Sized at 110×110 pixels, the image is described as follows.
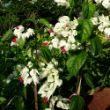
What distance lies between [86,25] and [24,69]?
2.06 ft

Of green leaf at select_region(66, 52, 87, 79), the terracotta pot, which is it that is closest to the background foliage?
green leaf at select_region(66, 52, 87, 79)

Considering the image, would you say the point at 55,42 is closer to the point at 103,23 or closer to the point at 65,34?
the point at 65,34


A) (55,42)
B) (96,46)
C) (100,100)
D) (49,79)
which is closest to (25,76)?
(49,79)

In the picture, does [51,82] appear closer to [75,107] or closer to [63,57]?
[75,107]

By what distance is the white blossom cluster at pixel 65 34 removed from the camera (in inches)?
146

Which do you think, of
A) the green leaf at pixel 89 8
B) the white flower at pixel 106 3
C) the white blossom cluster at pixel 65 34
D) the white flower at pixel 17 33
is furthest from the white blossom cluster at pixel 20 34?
the white flower at pixel 106 3

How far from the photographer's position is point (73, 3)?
3.73m

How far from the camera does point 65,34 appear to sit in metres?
3.69

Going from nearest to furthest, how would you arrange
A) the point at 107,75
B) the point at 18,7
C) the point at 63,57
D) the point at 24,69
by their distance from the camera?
the point at 24,69 < the point at 63,57 < the point at 107,75 < the point at 18,7

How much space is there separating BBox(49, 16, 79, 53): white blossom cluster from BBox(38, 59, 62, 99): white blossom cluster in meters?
0.21

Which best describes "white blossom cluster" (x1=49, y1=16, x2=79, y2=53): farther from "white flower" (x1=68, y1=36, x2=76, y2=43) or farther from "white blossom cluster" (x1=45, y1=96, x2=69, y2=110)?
"white blossom cluster" (x1=45, y1=96, x2=69, y2=110)

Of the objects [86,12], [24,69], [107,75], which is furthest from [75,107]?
[107,75]

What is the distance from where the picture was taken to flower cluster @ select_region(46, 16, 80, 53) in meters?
3.70

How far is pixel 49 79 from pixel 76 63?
32 cm
